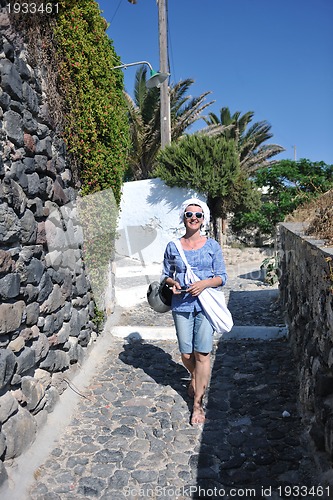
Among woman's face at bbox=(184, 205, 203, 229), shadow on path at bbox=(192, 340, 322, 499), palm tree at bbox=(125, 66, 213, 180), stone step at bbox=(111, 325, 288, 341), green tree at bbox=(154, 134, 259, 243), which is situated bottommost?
shadow on path at bbox=(192, 340, 322, 499)

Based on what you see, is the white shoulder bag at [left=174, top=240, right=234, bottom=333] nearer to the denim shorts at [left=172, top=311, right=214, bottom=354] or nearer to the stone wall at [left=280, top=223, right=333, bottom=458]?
the denim shorts at [left=172, top=311, right=214, bottom=354]

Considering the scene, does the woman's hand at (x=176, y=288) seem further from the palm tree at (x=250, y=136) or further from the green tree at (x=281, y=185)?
the palm tree at (x=250, y=136)

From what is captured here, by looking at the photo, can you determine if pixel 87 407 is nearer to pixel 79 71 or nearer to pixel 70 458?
pixel 70 458

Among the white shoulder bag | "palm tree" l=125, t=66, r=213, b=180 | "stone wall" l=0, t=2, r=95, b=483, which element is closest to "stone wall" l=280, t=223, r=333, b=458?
the white shoulder bag

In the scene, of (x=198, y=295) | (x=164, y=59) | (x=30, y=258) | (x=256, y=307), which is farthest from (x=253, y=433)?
(x=164, y=59)

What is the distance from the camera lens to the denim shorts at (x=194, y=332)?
10.5 ft

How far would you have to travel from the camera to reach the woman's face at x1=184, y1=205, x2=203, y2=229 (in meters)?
3.24

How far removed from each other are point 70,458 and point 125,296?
4432 mm

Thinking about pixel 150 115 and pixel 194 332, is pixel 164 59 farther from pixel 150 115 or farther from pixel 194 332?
pixel 194 332

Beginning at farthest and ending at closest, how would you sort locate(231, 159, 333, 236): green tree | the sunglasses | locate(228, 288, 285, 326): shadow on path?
locate(231, 159, 333, 236): green tree, locate(228, 288, 285, 326): shadow on path, the sunglasses

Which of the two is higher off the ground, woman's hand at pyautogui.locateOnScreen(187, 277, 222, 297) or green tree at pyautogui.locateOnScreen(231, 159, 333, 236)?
green tree at pyautogui.locateOnScreen(231, 159, 333, 236)

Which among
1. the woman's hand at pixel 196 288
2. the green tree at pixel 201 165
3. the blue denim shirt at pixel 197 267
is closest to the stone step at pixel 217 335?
the blue denim shirt at pixel 197 267

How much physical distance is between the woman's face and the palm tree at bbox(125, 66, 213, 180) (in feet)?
41.6

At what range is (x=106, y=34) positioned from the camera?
4918 mm
